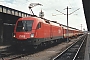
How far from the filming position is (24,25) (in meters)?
19.4

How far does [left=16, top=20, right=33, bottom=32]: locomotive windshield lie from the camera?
19047 mm

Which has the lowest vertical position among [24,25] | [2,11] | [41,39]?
[41,39]

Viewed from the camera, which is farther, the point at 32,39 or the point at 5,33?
the point at 5,33

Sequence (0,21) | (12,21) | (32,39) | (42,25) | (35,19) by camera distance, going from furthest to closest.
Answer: (12,21), (0,21), (42,25), (35,19), (32,39)

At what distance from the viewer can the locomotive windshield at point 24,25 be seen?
19047 millimetres

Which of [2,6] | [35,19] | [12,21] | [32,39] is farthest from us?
[12,21]

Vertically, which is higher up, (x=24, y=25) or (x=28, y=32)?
(x=24, y=25)

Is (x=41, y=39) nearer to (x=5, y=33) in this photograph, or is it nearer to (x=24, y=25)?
(x=24, y=25)

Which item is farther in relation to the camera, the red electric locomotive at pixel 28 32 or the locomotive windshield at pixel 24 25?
the locomotive windshield at pixel 24 25

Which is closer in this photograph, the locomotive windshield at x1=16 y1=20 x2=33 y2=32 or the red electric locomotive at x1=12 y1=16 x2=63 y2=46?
the red electric locomotive at x1=12 y1=16 x2=63 y2=46

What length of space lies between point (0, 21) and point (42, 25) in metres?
16.7

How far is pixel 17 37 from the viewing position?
1862 centimetres

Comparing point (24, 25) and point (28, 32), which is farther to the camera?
point (24, 25)

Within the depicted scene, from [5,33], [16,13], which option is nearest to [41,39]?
[16,13]
